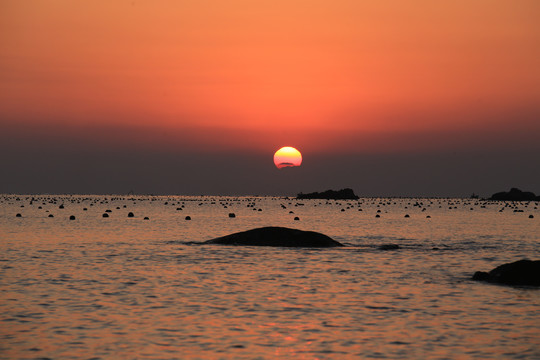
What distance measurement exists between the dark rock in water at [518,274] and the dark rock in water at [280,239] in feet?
62.3

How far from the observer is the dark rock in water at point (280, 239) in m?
47.7

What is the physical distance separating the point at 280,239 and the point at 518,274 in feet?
70.3

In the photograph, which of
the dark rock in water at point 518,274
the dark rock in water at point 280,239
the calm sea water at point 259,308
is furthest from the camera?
the dark rock in water at point 280,239

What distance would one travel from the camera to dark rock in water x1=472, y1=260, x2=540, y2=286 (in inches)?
1130

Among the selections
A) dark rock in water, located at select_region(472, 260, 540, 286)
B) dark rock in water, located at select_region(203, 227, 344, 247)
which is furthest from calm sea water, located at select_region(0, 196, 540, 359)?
dark rock in water, located at select_region(203, 227, 344, 247)

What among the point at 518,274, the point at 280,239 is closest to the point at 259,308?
the point at 518,274

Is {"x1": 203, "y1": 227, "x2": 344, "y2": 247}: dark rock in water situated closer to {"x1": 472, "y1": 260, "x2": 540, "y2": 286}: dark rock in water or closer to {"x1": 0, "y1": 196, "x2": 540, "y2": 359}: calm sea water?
{"x1": 0, "y1": 196, "x2": 540, "y2": 359}: calm sea water

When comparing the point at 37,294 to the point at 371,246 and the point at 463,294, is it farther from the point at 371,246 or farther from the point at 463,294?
the point at 371,246

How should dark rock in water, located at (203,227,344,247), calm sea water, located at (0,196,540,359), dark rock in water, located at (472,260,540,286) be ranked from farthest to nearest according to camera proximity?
dark rock in water, located at (203,227,344,247), dark rock in water, located at (472,260,540,286), calm sea water, located at (0,196,540,359)

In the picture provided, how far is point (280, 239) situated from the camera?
48.3m

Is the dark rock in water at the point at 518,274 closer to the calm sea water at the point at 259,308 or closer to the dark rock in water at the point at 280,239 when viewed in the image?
the calm sea water at the point at 259,308

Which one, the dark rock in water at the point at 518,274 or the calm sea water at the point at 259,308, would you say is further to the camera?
the dark rock in water at the point at 518,274

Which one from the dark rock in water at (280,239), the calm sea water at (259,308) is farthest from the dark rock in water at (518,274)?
the dark rock in water at (280,239)

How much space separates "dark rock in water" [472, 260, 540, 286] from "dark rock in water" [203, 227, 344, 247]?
62.3ft
